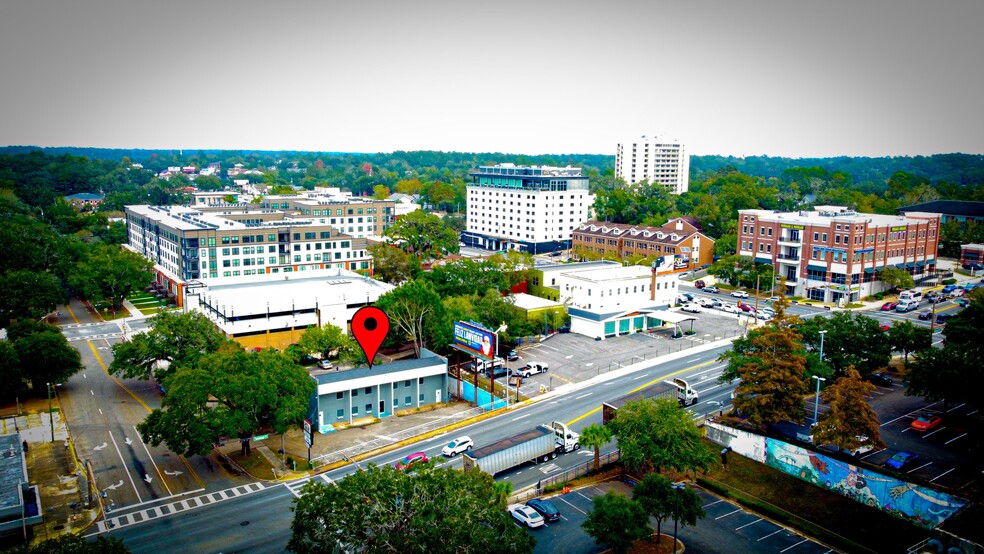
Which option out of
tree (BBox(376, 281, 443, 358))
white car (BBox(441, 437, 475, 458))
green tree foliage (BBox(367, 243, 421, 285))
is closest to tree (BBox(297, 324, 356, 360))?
tree (BBox(376, 281, 443, 358))

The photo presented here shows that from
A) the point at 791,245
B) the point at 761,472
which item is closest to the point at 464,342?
the point at 761,472

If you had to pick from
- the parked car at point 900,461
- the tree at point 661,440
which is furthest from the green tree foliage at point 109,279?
the parked car at point 900,461

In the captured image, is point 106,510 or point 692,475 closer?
point 106,510

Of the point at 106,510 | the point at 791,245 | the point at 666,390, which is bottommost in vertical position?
the point at 106,510

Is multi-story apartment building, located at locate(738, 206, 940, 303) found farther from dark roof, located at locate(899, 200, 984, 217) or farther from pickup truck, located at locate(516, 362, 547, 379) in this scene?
pickup truck, located at locate(516, 362, 547, 379)

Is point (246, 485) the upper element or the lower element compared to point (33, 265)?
lower

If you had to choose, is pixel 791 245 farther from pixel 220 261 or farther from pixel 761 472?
pixel 220 261
